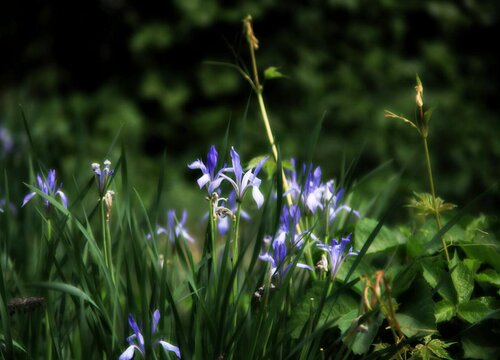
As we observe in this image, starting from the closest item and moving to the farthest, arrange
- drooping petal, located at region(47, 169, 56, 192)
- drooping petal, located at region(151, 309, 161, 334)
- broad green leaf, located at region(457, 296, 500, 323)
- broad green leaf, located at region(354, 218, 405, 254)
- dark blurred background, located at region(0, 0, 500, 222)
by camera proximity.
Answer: drooping petal, located at region(151, 309, 161, 334)
broad green leaf, located at region(457, 296, 500, 323)
drooping petal, located at region(47, 169, 56, 192)
broad green leaf, located at region(354, 218, 405, 254)
dark blurred background, located at region(0, 0, 500, 222)

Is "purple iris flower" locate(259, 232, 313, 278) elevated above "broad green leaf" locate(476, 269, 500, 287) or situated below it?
above

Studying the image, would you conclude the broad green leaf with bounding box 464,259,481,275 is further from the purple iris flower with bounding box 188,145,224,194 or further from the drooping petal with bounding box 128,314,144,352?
the drooping petal with bounding box 128,314,144,352

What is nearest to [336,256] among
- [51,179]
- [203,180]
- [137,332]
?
[203,180]

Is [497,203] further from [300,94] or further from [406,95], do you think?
[300,94]

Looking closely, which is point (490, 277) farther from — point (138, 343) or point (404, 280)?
point (138, 343)

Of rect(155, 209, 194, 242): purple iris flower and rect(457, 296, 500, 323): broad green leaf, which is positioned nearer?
rect(457, 296, 500, 323): broad green leaf

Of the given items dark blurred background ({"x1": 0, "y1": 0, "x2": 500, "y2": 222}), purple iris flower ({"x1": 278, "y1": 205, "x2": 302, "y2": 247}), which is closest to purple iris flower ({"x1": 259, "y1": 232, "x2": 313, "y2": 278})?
purple iris flower ({"x1": 278, "y1": 205, "x2": 302, "y2": 247})

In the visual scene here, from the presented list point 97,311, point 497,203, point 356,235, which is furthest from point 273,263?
point 497,203
